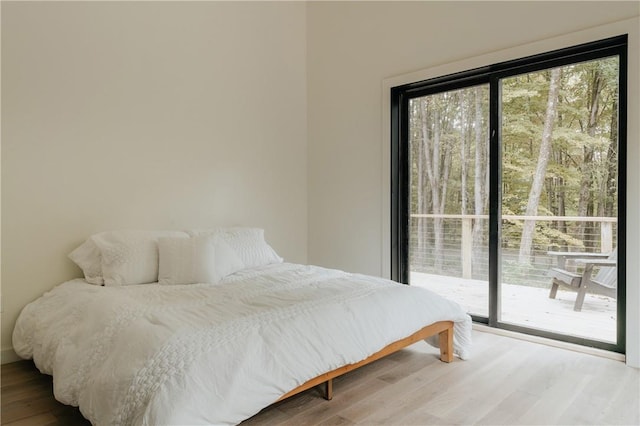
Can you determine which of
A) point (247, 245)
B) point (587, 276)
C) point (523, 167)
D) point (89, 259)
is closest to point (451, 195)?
point (523, 167)

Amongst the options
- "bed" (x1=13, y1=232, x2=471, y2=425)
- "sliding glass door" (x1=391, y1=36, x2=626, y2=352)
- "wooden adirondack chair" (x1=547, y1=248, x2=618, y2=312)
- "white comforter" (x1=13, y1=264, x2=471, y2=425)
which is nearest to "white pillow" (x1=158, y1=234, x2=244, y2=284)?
"bed" (x1=13, y1=232, x2=471, y2=425)

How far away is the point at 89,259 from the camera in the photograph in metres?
2.85

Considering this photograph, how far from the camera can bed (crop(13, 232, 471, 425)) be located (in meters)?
1.55

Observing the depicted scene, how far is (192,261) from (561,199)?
2.59 meters

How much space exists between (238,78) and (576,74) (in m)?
2.75

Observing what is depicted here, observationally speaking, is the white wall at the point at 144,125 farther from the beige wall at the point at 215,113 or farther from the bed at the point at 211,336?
the bed at the point at 211,336

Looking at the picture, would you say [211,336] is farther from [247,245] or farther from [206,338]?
[247,245]

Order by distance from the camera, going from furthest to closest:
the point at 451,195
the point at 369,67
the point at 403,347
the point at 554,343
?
the point at 369,67 < the point at 451,195 < the point at 554,343 < the point at 403,347

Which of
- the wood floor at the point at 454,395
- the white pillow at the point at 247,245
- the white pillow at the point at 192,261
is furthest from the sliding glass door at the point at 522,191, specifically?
the white pillow at the point at 192,261

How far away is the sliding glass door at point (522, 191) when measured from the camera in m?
2.84

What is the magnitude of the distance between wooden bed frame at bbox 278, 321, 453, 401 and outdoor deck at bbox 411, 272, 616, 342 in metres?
0.84

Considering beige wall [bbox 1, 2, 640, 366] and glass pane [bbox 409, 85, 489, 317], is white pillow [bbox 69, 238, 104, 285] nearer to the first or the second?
beige wall [bbox 1, 2, 640, 366]

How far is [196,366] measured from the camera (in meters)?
1.56

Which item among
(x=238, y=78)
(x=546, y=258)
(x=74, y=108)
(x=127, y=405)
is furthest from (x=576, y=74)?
(x=74, y=108)
